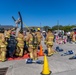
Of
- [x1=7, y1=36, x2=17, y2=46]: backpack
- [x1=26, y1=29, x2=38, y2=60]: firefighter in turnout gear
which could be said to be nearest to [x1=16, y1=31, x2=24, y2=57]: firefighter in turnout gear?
[x1=7, y1=36, x2=17, y2=46]: backpack

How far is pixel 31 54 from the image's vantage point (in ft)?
30.5

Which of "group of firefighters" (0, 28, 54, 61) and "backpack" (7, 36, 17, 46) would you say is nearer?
"group of firefighters" (0, 28, 54, 61)

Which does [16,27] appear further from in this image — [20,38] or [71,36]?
[71,36]

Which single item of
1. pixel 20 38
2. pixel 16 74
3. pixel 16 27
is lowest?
pixel 16 74

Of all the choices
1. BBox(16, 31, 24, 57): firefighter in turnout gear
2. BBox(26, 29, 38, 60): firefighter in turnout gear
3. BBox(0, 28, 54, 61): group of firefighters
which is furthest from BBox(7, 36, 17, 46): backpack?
BBox(26, 29, 38, 60): firefighter in turnout gear

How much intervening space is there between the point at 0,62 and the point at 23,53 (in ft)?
6.89

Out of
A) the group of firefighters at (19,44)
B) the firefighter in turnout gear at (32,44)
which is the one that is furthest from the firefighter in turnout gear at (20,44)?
the firefighter in turnout gear at (32,44)

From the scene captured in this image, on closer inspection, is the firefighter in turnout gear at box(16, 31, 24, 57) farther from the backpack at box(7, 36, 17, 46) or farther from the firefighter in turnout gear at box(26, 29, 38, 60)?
the firefighter in turnout gear at box(26, 29, 38, 60)

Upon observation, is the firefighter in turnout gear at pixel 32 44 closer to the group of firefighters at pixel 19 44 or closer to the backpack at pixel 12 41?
the group of firefighters at pixel 19 44

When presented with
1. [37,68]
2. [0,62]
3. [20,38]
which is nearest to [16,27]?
[20,38]

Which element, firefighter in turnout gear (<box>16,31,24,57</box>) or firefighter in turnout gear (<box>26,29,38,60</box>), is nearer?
firefighter in turnout gear (<box>26,29,38,60</box>)

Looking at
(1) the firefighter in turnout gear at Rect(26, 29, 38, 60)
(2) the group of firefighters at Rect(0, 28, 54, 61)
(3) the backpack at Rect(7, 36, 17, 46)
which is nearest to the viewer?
(2) the group of firefighters at Rect(0, 28, 54, 61)

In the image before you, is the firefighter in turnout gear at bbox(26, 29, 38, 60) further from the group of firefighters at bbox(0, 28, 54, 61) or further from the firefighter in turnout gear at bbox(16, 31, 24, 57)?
the firefighter in turnout gear at bbox(16, 31, 24, 57)

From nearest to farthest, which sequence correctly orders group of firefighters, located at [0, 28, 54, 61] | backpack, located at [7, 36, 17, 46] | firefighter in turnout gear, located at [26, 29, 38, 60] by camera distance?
group of firefighters, located at [0, 28, 54, 61] < firefighter in turnout gear, located at [26, 29, 38, 60] < backpack, located at [7, 36, 17, 46]
